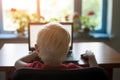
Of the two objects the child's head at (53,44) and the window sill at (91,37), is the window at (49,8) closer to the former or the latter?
the window sill at (91,37)

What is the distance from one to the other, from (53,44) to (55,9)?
2.12 metres

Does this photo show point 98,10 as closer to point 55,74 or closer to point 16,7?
point 16,7

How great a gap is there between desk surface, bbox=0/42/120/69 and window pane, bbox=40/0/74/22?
1.00 meters

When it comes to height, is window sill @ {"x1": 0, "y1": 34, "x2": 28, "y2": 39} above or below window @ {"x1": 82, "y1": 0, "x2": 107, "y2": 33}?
below

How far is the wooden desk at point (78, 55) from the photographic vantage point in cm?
192

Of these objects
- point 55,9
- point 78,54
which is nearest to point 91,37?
point 55,9

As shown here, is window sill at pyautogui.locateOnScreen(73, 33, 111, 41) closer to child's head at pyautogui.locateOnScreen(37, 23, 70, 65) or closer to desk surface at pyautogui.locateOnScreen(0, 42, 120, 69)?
desk surface at pyautogui.locateOnScreen(0, 42, 120, 69)

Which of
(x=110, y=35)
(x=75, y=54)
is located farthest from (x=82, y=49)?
(x=110, y=35)

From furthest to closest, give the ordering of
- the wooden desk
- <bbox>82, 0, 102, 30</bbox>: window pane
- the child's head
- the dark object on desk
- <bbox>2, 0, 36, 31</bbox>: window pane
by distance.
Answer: <bbox>82, 0, 102, 30</bbox>: window pane, <bbox>2, 0, 36, 31</bbox>: window pane, the wooden desk, the child's head, the dark object on desk

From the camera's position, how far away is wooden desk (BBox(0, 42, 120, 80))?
192 cm

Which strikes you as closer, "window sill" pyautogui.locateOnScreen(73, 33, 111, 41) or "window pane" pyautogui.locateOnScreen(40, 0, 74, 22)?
"window sill" pyautogui.locateOnScreen(73, 33, 111, 41)

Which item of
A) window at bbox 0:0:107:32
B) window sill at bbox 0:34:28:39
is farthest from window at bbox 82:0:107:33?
window sill at bbox 0:34:28:39

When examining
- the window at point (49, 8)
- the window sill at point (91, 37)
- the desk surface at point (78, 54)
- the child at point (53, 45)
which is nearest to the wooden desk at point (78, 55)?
the desk surface at point (78, 54)

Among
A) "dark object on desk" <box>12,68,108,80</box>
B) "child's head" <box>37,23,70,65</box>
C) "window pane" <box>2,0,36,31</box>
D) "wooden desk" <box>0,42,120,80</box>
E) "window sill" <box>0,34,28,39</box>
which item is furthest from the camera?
"window pane" <box>2,0,36,31</box>
